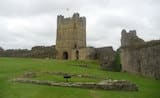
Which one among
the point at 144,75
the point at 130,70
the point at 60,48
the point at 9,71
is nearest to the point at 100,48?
the point at 60,48

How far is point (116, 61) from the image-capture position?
51.0m

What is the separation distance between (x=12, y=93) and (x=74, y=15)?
50177 millimetres

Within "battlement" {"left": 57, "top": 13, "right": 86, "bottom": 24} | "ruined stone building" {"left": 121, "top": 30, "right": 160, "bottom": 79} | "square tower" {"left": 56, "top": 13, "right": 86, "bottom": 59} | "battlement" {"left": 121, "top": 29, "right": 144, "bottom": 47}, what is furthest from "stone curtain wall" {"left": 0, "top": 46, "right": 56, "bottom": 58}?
"ruined stone building" {"left": 121, "top": 30, "right": 160, "bottom": 79}

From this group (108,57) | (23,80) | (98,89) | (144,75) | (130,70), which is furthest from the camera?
(108,57)

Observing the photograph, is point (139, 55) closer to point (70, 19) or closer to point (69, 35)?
point (69, 35)

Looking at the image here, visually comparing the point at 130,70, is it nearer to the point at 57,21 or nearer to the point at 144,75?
the point at 144,75

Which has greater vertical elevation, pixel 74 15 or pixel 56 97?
pixel 74 15

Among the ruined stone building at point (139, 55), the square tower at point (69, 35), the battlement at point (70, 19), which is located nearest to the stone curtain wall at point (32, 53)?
the square tower at point (69, 35)

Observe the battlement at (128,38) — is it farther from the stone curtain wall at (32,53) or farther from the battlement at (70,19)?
the battlement at (70,19)

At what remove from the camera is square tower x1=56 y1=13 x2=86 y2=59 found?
2753 inches

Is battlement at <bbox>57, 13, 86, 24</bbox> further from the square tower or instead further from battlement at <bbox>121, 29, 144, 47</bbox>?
battlement at <bbox>121, 29, 144, 47</bbox>

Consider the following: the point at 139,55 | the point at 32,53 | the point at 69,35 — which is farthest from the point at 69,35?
the point at 139,55

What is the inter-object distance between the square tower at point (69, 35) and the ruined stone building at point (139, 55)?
80.6 ft

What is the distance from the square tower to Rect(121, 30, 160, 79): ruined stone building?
24.6m
